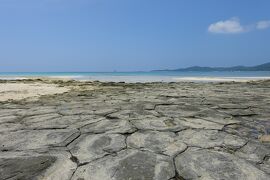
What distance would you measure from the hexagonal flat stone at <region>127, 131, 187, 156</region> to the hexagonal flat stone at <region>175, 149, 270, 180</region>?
0.40 ft

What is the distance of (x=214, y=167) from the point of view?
1.90 metres

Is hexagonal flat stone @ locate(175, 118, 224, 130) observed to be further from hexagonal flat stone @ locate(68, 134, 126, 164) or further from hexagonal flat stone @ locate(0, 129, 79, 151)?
hexagonal flat stone @ locate(0, 129, 79, 151)

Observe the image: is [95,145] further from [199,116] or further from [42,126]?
[199,116]

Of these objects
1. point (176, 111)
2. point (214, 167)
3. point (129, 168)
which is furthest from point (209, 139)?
point (176, 111)

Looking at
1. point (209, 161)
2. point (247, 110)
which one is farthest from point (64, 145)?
point (247, 110)

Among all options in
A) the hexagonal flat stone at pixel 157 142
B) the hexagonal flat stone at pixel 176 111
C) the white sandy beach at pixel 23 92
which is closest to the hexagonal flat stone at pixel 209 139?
the hexagonal flat stone at pixel 157 142

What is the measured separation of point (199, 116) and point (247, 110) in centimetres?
101

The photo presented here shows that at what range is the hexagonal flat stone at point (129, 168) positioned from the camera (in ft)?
5.82

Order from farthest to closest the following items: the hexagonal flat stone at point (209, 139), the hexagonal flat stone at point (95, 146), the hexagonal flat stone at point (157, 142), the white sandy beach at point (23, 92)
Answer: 1. the white sandy beach at point (23, 92)
2. the hexagonal flat stone at point (209, 139)
3. the hexagonal flat stone at point (157, 142)
4. the hexagonal flat stone at point (95, 146)

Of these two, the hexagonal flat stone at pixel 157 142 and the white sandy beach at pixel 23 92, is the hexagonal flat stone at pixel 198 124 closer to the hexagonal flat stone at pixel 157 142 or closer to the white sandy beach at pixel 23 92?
the hexagonal flat stone at pixel 157 142

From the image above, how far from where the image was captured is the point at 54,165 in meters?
1.93

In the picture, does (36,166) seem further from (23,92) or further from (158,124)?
(23,92)

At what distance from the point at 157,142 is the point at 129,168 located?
58 centimetres

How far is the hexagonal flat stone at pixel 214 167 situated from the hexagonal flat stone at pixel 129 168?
0.10 meters
